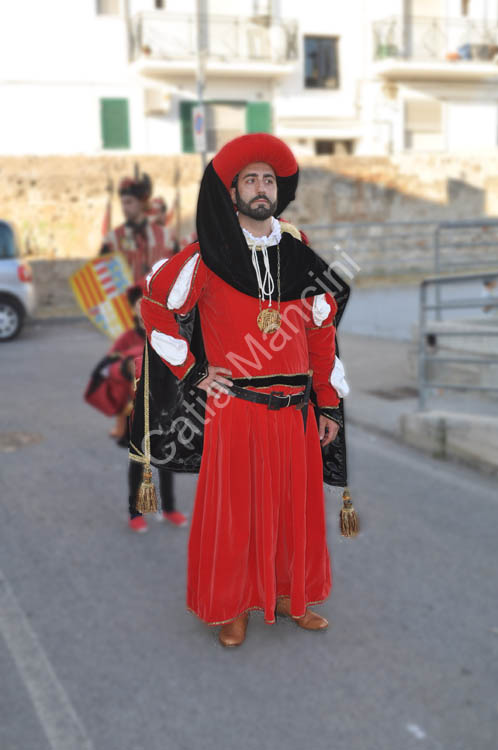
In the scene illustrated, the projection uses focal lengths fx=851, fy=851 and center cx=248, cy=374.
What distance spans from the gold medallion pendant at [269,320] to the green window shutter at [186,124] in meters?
26.1

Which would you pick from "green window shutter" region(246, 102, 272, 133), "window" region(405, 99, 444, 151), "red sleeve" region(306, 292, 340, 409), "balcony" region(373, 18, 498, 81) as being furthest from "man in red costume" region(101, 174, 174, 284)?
"window" region(405, 99, 444, 151)

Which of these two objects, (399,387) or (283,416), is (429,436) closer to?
(399,387)

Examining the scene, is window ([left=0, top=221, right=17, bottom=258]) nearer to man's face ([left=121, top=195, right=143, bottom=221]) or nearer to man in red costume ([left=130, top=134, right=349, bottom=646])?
man's face ([left=121, top=195, right=143, bottom=221])

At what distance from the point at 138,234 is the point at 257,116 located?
2452 cm

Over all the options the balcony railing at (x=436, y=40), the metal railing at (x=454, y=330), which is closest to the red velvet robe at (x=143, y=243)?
the metal railing at (x=454, y=330)

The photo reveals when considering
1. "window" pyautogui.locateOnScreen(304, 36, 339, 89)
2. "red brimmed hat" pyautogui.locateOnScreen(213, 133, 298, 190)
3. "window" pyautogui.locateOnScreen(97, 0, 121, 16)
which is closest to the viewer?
"red brimmed hat" pyautogui.locateOnScreen(213, 133, 298, 190)

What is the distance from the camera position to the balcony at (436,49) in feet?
92.0

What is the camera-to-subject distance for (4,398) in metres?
10.2

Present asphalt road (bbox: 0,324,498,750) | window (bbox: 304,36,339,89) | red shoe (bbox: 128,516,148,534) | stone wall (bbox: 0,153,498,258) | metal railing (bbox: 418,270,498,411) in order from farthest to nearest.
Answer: window (bbox: 304,36,339,89) → stone wall (bbox: 0,153,498,258) → metal railing (bbox: 418,270,498,411) → red shoe (bbox: 128,516,148,534) → asphalt road (bbox: 0,324,498,750)

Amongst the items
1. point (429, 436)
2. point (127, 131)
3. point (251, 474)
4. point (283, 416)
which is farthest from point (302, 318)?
point (127, 131)

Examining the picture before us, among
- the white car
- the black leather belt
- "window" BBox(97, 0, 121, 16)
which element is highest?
"window" BBox(97, 0, 121, 16)

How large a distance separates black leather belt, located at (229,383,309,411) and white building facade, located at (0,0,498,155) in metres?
24.7

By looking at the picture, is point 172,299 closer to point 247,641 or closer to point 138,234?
point 138,234

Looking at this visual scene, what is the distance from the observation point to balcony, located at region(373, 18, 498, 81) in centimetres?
2805
